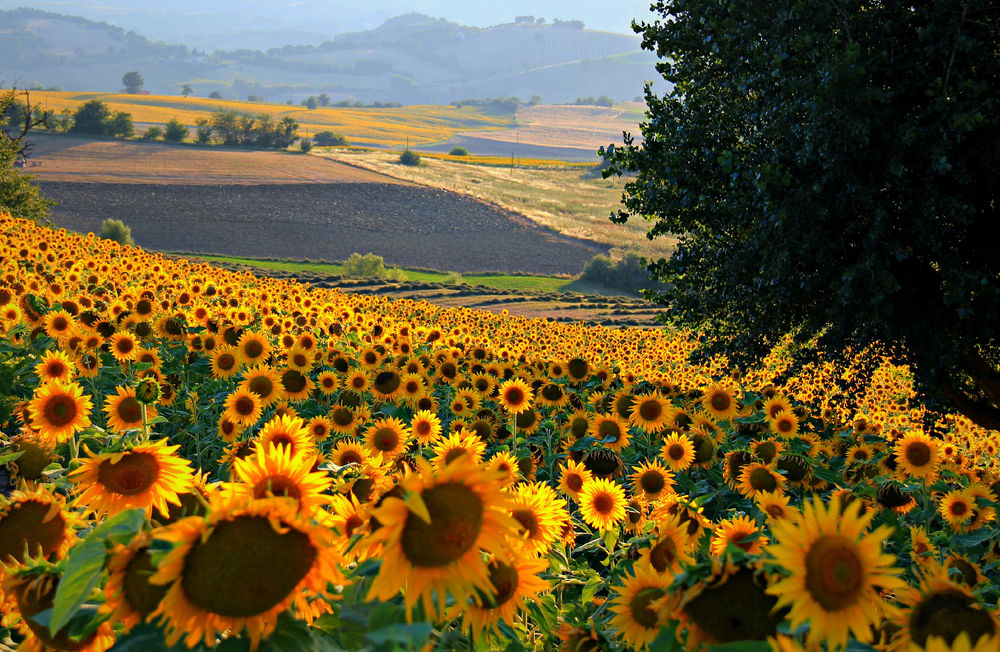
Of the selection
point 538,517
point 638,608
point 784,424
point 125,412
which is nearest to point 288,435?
point 538,517

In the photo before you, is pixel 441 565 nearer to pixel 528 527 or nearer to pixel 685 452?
pixel 528 527

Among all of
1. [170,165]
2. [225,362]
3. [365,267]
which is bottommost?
[365,267]

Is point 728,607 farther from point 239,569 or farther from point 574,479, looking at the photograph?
point 574,479

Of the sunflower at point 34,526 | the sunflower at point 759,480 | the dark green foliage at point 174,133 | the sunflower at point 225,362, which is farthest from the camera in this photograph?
the dark green foliage at point 174,133

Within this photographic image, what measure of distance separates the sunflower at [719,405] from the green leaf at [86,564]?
21.5ft

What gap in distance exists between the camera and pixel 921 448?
584cm

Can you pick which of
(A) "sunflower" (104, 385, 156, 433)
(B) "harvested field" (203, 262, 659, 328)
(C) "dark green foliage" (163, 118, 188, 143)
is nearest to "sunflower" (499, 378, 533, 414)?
(A) "sunflower" (104, 385, 156, 433)

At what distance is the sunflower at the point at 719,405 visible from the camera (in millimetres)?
7387

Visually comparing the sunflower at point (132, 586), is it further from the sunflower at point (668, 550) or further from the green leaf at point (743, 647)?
the sunflower at point (668, 550)

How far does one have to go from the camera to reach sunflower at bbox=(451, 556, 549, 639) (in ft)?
6.14

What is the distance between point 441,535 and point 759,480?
3750 mm

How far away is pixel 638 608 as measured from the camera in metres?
1.99

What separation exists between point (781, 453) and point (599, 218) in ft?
270

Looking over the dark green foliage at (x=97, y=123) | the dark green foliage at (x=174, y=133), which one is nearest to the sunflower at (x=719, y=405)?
the dark green foliage at (x=174, y=133)
